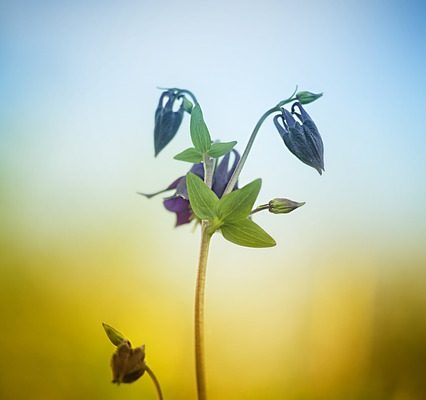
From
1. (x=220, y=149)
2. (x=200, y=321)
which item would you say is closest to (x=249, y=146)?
(x=220, y=149)

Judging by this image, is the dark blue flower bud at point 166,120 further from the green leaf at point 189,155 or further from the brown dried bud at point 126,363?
the brown dried bud at point 126,363

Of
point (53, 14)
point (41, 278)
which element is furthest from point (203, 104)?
point (41, 278)

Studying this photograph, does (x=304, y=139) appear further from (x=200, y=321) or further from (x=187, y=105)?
(x=200, y=321)

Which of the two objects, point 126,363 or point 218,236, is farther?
point 218,236

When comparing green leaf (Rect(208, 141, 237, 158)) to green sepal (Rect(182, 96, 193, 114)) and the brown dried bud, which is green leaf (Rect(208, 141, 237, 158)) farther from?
the brown dried bud

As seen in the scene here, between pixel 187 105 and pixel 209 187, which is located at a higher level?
pixel 187 105

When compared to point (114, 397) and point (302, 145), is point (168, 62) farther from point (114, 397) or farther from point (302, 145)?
point (114, 397)

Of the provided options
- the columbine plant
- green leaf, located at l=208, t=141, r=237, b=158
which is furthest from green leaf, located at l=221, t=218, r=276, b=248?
green leaf, located at l=208, t=141, r=237, b=158
